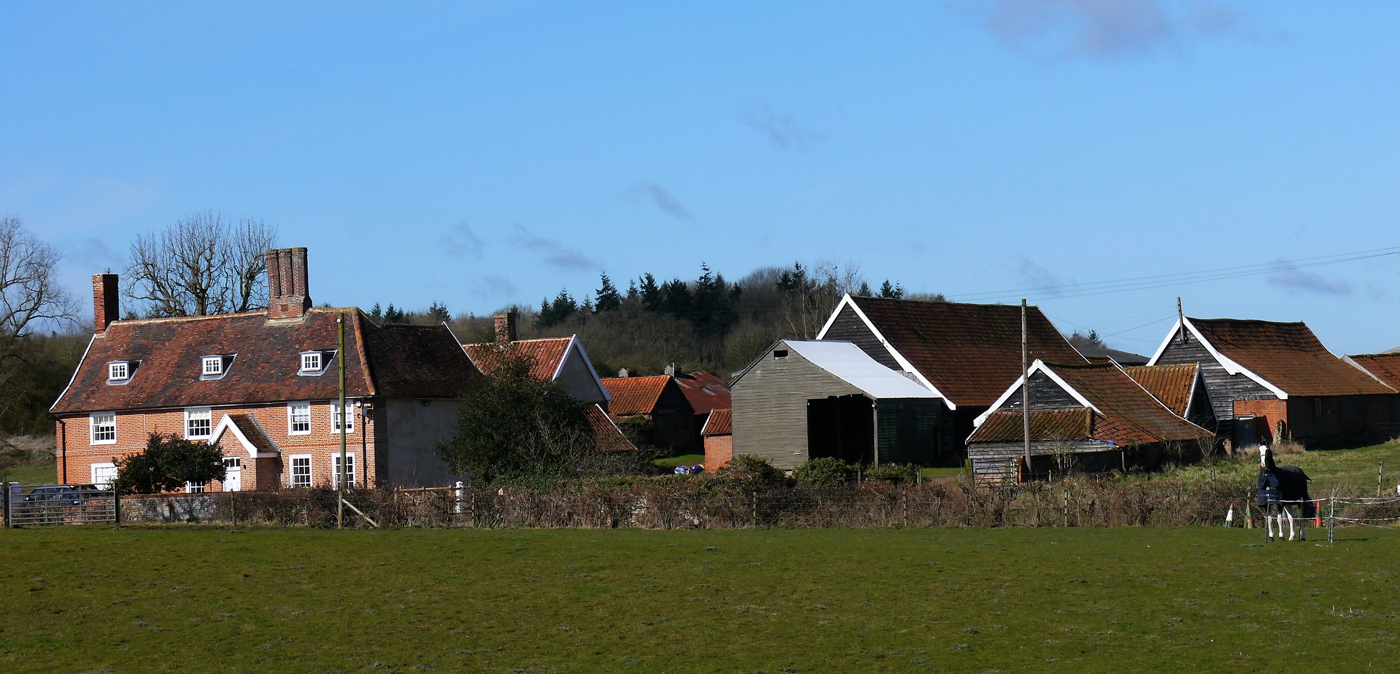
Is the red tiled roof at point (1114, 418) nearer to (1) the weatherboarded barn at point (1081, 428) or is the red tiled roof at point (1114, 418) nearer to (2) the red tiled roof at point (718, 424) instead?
(1) the weatherboarded barn at point (1081, 428)

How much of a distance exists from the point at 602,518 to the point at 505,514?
263 centimetres

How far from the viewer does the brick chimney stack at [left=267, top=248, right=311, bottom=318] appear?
51938 mm

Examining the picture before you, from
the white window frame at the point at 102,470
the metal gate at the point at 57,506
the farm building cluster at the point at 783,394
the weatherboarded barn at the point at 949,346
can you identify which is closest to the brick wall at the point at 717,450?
the farm building cluster at the point at 783,394

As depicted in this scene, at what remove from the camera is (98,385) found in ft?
169

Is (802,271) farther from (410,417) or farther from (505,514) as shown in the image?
(505,514)

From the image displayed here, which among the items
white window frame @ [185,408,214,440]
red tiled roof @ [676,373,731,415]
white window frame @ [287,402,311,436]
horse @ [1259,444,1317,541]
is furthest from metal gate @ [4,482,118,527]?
red tiled roof @ [676,373,731,415]

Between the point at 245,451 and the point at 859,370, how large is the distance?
22.5m

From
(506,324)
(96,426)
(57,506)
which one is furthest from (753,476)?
(96,426)

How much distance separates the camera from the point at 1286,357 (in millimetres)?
57656

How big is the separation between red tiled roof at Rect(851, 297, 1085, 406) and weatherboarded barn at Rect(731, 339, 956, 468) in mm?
2203

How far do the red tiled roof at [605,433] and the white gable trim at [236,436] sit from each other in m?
11.3

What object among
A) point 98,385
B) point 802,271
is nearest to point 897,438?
point 98,385

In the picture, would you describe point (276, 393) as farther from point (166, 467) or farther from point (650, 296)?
point (650, 296)

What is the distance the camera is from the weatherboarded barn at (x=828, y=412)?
49.2 m
